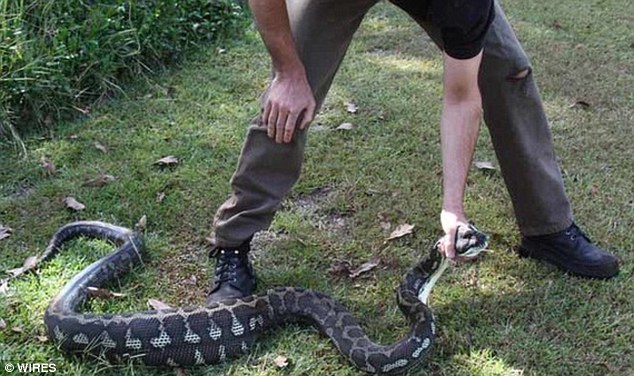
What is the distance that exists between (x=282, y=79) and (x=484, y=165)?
200cm

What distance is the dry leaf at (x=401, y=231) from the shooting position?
13.7 feet

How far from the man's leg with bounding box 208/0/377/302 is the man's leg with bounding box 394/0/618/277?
670 millimetres

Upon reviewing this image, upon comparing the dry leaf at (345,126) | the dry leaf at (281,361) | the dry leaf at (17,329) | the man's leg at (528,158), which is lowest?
the dry leaf at (345,126)

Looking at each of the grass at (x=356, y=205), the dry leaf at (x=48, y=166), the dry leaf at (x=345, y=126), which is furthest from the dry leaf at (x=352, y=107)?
the dry leaf at (x=48, y=166)

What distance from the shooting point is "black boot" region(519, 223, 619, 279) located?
3.74m

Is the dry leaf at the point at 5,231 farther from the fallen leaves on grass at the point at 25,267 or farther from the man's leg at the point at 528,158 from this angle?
the man's leg at the point at 528,158

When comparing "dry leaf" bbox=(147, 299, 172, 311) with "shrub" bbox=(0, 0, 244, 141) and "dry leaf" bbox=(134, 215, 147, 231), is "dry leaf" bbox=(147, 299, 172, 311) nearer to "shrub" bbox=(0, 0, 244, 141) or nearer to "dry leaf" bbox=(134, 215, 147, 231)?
"dry leaf" bbox=(134, 215, 147, 231)

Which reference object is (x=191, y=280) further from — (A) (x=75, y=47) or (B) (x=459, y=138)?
(A) (x=75, y=47)

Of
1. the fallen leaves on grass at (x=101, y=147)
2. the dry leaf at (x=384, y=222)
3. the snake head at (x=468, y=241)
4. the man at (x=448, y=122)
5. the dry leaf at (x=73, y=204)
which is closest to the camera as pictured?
the snake head at (x=468, y=241)

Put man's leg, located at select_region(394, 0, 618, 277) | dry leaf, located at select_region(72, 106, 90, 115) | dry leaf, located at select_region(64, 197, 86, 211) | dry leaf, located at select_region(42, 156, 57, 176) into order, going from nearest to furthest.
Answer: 1. man's leg, located at select_region(394, 0, 618, 277)
2. dry leaf, located at select_region(64, 197, 86, 211)
3. dry leaf, located at select_region(42, 156, 57, 176)
4. dry leaf, located at select_region(72, 106, 90, 115)

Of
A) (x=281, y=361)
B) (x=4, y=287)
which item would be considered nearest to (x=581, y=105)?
(x=281, y=361)

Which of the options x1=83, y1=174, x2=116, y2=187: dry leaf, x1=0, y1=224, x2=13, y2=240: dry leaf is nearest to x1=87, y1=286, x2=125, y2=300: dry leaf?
x1=0, y1=224, x2=13, y2=240: dry leaf

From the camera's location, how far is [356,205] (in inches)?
178
